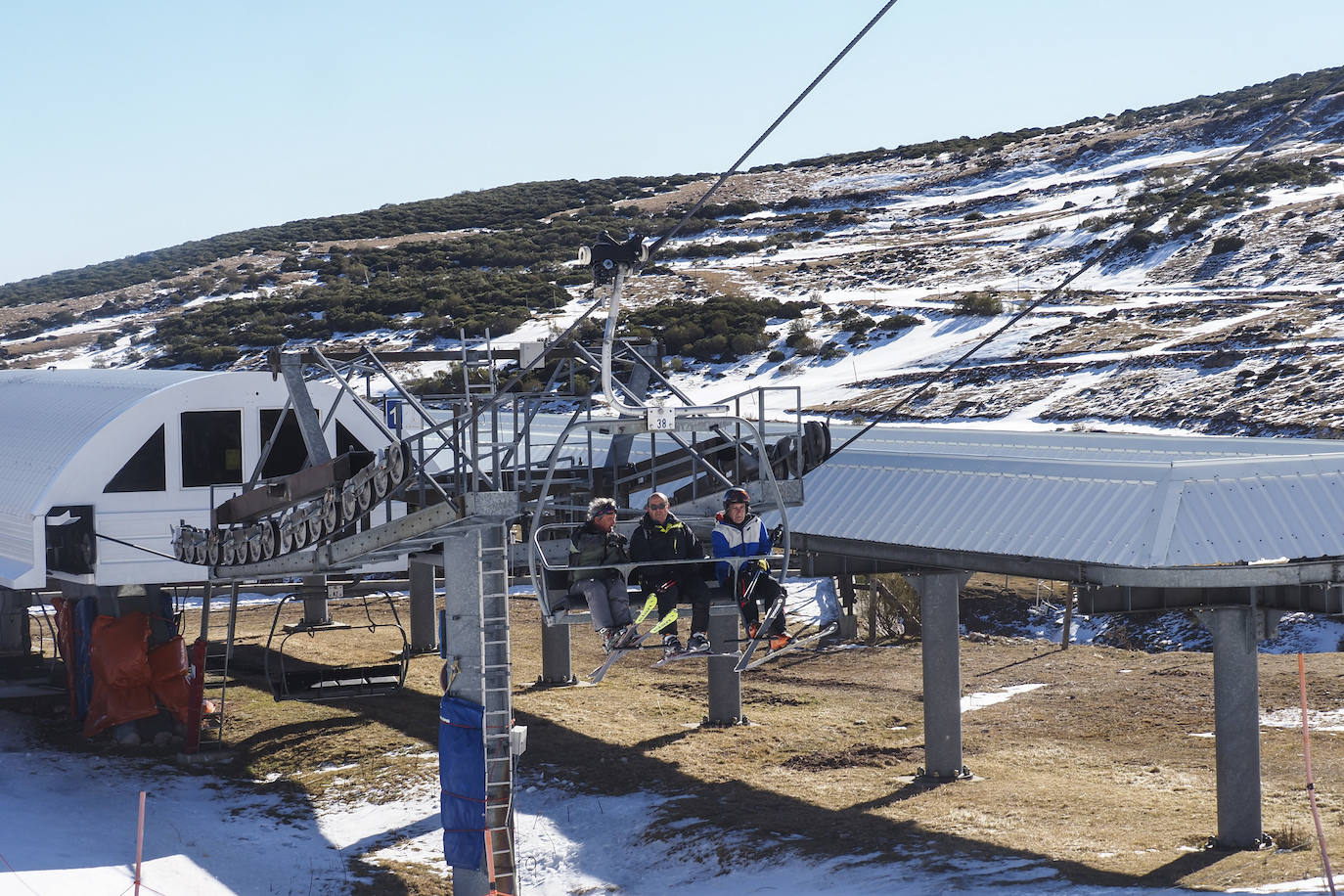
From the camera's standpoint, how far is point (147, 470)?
71.2ft

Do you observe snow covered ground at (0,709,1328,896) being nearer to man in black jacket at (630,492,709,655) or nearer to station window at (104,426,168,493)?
man in black jacket at (630,492,709,655)

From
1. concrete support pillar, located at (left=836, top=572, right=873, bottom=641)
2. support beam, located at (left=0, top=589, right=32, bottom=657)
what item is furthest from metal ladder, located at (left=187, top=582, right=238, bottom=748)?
concrete support pillar, located at (left=836, top=572, right=873, bottom=641)

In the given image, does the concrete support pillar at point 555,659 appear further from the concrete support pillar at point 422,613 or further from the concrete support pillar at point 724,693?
the concrete support pillar at point 422,613

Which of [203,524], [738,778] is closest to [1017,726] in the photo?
[738,778]

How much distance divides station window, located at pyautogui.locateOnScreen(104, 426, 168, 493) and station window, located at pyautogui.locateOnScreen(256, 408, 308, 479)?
1.51m

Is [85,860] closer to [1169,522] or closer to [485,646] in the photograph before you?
[485,646]

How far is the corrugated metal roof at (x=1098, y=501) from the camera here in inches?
625

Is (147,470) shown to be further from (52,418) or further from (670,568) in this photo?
(670,568)

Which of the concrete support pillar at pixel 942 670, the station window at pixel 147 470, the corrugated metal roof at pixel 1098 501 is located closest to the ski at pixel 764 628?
the corrugated metal roof at pixel 1098 501

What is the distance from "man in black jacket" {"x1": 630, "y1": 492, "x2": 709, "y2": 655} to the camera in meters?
14.5

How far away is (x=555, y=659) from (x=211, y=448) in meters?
7.87

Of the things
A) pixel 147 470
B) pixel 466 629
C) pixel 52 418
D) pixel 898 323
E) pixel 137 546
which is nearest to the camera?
pixel 466 629

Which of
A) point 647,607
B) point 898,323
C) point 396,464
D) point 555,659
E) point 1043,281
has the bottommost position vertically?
point 555,659

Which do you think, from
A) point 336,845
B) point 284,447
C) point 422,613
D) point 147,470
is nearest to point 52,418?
point 147,470
